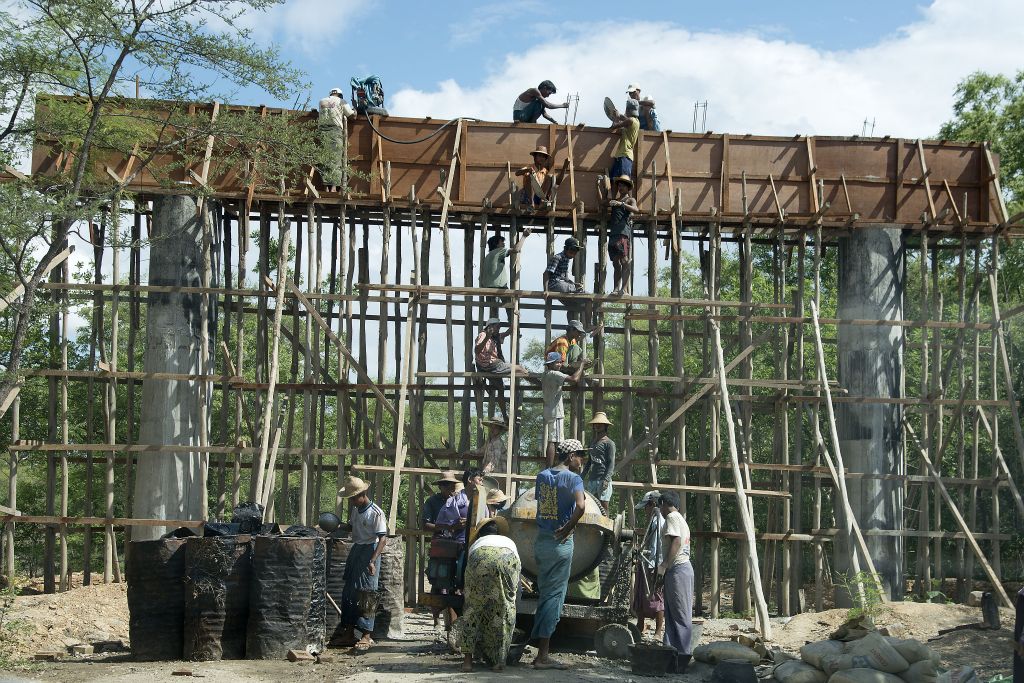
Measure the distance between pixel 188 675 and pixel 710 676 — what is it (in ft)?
14.9

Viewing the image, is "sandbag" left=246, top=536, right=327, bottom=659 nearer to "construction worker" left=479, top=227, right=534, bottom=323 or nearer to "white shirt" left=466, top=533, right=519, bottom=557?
"white shirt" left=466, top=533, right=519, bottom=557

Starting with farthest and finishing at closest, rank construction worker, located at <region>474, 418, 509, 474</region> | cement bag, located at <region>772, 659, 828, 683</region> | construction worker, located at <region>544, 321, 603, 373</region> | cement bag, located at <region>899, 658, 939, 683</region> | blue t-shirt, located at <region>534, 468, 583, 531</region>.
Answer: construction worker, located at <region>544, 321, 603, 373</region>
construction worker, located at <region>474, 418, 509, 474</region>
blue t-shirt, located at <region>534, 468, 583, 531</region>
cement bag, located at <region>772, 659, 828, 683</region>
cement bag, located at <region>899, 658, 939, 683</region>

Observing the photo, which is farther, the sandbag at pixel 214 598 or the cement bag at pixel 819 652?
the sandbag at pixel 214 598

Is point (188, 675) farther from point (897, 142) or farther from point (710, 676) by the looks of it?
point (897, 142)

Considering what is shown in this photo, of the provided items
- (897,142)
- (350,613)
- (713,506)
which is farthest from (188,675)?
(897,142)

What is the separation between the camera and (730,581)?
105ft

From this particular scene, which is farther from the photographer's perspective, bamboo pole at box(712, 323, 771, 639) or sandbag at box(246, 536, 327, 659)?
bamboo pole at box(712, 323, 771, 639)

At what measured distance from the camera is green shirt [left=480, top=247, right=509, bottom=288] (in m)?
18.6

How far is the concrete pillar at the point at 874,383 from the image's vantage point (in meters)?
19.6

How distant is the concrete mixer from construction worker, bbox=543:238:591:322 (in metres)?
6.33

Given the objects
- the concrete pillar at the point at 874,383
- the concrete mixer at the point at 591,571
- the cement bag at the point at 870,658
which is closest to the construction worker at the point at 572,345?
the concrete pillar at the point at 874,383

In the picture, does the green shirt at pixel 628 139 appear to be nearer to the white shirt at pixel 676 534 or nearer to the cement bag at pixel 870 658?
the white shirt at pixel 676 534

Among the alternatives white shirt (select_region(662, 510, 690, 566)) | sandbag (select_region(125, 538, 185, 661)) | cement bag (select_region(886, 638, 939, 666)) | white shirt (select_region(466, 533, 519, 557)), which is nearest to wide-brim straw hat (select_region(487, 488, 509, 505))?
white shirt (select_region(662, 510, 690, 566))

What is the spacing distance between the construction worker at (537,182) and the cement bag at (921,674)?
32.3 ft
